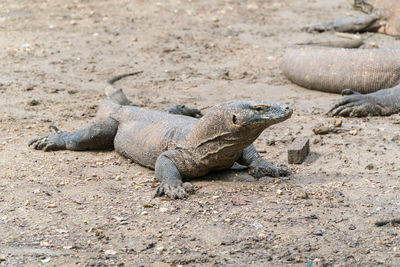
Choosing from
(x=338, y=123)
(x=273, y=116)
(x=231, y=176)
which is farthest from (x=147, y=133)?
(x=338, y=123)

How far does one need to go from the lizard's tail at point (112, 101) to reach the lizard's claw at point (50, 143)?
45 centimetres

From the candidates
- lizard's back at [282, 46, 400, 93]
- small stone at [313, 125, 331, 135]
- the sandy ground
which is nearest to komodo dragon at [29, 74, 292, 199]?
the sandy ground

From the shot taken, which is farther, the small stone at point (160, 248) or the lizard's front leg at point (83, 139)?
the lizard's front leg at point (83, 139)

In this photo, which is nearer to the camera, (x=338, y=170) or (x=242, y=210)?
(x=242, y=210)

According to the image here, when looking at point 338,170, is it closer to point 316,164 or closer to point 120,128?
point 316,164

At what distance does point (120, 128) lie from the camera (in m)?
5.11

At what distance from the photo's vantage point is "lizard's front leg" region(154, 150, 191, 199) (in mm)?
4039

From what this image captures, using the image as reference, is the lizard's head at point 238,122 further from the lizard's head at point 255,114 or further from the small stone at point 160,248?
the small stone at point 160,248

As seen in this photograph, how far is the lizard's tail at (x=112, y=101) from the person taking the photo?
5359mm

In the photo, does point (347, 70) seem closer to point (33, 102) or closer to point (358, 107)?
point (358, 107)

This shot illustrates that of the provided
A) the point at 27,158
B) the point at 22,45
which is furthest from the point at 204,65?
the point at 27,158

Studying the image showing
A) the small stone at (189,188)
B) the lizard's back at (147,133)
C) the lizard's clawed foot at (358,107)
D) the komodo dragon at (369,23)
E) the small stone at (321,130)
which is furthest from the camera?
the komodo dragon at (369,23)

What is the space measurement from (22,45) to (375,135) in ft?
17.2

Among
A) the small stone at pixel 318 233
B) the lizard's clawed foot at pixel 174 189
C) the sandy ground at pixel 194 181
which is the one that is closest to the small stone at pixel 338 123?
the sandy ground at pixel 194 181
